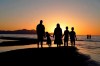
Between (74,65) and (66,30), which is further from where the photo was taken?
(66,30)

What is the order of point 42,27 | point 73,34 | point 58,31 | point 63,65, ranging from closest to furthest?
point 63,65 → point 42,27 → point 58,31 → point 73,34

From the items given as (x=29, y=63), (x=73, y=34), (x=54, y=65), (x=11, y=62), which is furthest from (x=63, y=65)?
(x=73, y=34)

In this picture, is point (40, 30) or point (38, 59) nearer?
point (38, 59)

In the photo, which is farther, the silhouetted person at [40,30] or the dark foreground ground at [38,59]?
the silhouetted person at [40,30]

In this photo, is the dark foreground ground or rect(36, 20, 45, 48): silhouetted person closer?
the dark foreground ground

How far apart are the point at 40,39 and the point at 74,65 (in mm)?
8490

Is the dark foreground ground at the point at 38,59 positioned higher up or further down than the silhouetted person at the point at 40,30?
further down

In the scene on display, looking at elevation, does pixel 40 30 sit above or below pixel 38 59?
above

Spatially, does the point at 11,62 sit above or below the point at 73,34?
below

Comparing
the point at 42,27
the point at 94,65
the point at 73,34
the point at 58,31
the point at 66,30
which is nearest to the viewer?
the point at 94,65

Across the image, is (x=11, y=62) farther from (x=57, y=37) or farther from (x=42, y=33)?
(x=57, y=37)

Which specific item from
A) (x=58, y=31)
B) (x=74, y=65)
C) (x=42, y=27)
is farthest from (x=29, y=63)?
(x=58, y=31)

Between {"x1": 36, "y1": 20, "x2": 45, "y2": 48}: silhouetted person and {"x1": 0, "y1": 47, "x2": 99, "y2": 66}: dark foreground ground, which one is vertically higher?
{"x1": 36, "y1": 20, "x2": 45, "y2": 48}: silhouetted person

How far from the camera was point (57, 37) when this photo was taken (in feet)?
83.9
